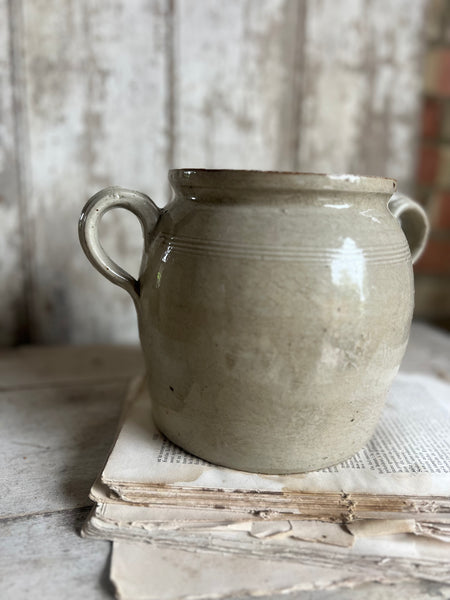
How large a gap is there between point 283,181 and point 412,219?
0.88ft

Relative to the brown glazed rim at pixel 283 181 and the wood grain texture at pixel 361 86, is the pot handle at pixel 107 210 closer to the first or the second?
the brown glazed rim at pixel 283 181

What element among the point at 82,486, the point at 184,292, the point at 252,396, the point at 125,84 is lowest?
the point at 82,486

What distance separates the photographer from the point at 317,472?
2.05ft

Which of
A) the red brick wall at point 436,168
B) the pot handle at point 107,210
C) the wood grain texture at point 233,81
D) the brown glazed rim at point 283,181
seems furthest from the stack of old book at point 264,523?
the red brick wall at point 436,168

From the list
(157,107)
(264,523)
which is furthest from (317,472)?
(157,107)

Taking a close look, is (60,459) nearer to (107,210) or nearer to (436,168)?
(107,210)

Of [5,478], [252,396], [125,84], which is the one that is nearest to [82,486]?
[5,478]

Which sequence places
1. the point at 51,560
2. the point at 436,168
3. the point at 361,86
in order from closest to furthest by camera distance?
the point at 51,560, the point at 361,86, the point at 436,168

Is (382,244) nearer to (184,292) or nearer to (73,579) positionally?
(184,292)

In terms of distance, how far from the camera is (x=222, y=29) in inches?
42.3

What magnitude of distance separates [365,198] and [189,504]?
39 cm

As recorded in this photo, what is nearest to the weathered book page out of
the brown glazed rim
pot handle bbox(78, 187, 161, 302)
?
pot handle bbox(78, 187, 161, 302)

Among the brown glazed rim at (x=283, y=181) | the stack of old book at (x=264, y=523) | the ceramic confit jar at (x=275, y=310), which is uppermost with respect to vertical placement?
the brown glazed rim at (x=283, y=181)

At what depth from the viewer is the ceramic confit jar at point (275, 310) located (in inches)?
21.6
